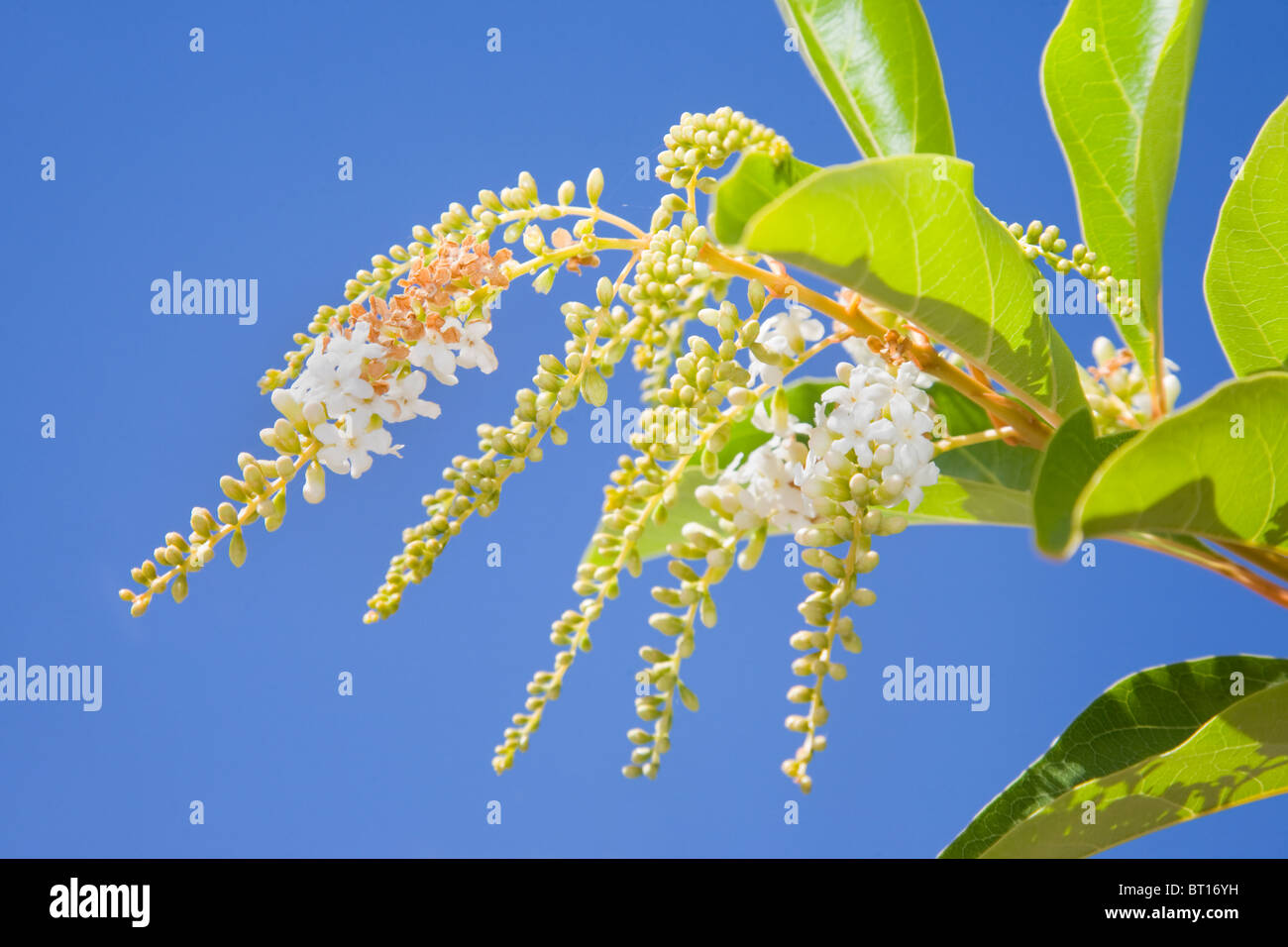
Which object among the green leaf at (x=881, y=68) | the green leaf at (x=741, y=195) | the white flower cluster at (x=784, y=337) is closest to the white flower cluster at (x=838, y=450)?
the white flower cluster at (x=784, y=337)

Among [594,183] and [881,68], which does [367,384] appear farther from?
[881,68]

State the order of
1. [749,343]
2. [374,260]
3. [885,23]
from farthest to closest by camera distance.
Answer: [885,23] → [374,260] → [749,343]

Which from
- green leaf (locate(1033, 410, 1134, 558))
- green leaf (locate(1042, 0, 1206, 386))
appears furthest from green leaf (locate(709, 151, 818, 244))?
green leaf (locate(1042, 0, 1206, 386))

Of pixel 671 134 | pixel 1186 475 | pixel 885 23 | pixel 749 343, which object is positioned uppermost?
pixel 885 23

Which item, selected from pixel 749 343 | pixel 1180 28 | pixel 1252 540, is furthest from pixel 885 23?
pixel 1252 540

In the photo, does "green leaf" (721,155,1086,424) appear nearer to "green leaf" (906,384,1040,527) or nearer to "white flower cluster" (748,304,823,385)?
"white flower cluster" (748,304,823,385)

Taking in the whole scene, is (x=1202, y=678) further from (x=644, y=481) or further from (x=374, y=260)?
(x=374, y=260)
